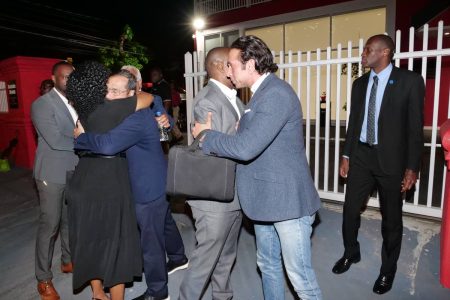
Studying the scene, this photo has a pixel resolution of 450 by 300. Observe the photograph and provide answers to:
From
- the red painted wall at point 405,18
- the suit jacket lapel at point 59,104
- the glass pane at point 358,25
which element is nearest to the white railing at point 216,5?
the red painted wall at point 405,18

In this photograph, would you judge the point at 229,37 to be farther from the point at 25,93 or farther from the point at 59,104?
the point at 59,104

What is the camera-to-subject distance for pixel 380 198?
300 centimetres

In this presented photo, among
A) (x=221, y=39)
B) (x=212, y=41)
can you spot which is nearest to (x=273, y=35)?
(x=221, y=39)

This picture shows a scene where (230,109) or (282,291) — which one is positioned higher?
(230,109)

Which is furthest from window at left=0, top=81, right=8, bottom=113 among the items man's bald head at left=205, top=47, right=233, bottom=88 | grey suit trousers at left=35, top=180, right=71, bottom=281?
man's bald head at left=205, top=47, right=233, bottom=88

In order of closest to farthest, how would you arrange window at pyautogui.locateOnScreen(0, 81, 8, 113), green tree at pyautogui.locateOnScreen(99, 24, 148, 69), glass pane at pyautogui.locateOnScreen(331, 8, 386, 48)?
window at pyautogui.locateOnScreen(0, 81, 8, 113)
glass pane at pyautogui.locateOnScreen(331, 8, 386, 48)
green tree at pyautogui.locateOnScreen(99, 24, 148, 69)

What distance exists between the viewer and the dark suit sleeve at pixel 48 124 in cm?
297

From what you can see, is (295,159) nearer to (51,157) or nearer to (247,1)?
(51,157)

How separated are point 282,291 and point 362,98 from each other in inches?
72.0

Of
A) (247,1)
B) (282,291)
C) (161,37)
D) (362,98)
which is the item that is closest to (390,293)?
(282,291)

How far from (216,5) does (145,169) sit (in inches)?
655

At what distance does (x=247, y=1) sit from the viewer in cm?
1619

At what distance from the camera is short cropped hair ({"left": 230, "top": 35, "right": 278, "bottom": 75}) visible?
2053 millimetres

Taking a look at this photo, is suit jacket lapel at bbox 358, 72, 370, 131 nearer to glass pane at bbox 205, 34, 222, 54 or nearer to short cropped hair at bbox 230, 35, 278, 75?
short cropped hair at bbox 230, 35, 278, 75
